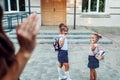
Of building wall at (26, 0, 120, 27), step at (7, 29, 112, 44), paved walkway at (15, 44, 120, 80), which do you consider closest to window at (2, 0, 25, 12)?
building wall at (26, 0, 120, 27)

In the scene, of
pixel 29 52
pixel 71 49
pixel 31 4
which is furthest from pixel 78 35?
pixel 29 52

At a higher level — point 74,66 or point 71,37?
point 71,37

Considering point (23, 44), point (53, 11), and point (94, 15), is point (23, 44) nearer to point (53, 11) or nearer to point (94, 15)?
point (94, 15)

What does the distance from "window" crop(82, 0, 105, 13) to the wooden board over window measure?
51.1 inches

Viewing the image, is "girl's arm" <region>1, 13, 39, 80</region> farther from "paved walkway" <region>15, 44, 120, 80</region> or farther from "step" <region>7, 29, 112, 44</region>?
"step" <region>7, 29, 112, 44</region>

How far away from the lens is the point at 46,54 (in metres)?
7.88

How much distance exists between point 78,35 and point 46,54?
119 inches

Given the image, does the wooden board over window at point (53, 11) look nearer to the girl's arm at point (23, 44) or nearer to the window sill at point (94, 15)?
the window sill at point (94, 15)

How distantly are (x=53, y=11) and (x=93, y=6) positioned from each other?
98.6 inches

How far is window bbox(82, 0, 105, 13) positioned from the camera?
1321 cm

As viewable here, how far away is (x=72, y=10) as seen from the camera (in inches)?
504

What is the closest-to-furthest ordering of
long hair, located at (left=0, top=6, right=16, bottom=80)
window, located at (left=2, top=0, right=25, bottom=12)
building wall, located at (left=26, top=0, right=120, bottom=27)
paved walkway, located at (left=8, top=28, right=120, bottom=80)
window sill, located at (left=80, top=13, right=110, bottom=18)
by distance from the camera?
long hair, located at (left=0, top=6, right=16, bottom=80), paved walkway, located at (left=8, top=28, right=120, bottom=80), building wall, located at (left=26, top=0, right=120, bottom=27), window sill, located at (left=80, top=13, right=110, bottom=18), window, located at (left=2, top=0, right=25, bottom=12)

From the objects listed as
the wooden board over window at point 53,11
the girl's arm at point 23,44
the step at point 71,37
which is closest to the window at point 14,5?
the wooden board over window at point 53,11

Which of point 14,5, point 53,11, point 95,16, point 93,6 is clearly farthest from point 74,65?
point 14,5
